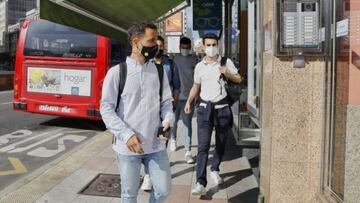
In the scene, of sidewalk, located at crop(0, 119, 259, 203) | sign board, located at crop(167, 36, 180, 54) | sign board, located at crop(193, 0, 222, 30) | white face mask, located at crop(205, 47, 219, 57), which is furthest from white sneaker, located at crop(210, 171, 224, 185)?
sign board, located at crop(167, 36, 180, 54)

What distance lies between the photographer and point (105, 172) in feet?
20.6

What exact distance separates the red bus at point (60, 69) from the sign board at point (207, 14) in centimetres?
344

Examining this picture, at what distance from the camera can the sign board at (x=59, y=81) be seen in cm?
1063

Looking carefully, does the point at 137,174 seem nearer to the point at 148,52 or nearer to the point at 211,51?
the point at 148,52

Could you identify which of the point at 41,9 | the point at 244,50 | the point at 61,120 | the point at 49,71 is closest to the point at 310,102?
the point at 41,9

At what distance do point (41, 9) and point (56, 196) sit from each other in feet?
7.74

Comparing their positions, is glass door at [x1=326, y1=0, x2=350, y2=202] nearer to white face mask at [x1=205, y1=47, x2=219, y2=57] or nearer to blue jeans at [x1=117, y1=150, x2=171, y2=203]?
blue jeans at [x1=117, y1=150, x2=171, y2=203]

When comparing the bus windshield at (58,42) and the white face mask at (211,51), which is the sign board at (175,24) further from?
the white face mask at (211,51)

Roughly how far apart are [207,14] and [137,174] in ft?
33.6

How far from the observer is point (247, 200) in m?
5.10

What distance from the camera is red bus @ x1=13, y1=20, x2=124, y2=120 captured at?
10586 millimetres

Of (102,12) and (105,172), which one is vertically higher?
(102,12)

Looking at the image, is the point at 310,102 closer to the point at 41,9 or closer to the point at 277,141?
the point at 277,141

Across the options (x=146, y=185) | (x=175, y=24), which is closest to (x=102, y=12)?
(x=146, y=185)
